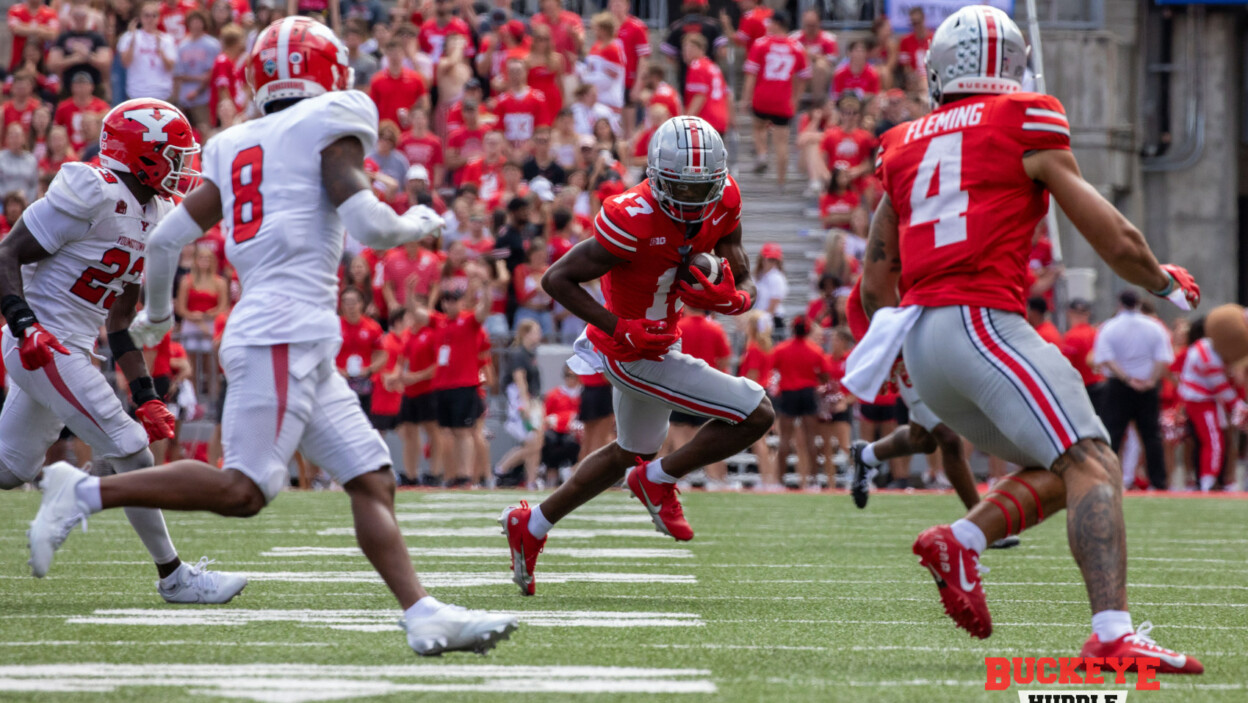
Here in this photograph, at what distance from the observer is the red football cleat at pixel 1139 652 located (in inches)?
159

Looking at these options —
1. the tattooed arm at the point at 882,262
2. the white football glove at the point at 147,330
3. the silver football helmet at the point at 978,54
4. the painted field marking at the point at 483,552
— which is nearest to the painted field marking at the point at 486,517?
the painted field marking at the point at 483,552

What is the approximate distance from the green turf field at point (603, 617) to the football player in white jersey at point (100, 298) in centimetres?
49

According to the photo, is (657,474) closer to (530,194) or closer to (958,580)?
(958,580)

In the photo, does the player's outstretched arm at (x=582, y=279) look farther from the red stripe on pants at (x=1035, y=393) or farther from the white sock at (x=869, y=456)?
the white sock at (x=869, y=456)

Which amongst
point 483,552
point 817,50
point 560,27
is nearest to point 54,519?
point 483,552

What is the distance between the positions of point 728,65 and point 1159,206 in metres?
6.32

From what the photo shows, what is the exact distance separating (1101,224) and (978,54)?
25.7 inches

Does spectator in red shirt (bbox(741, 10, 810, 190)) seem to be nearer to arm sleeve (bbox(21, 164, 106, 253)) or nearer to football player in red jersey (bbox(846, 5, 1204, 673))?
arm sleeve (bbox(21, 164, 106, 253))

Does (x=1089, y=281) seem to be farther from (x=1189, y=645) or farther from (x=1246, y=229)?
(x=1189, y=645)

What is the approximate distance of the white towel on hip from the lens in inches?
176

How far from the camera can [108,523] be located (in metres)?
9.38

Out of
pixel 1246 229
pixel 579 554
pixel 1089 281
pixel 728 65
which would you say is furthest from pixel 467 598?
pixel 1246 229

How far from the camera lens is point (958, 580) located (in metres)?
4.16

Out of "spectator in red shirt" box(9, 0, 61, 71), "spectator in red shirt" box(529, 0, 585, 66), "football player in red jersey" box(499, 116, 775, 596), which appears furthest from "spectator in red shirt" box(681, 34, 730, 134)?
"football player in red jersey" box(499, 116, 775, 596)
